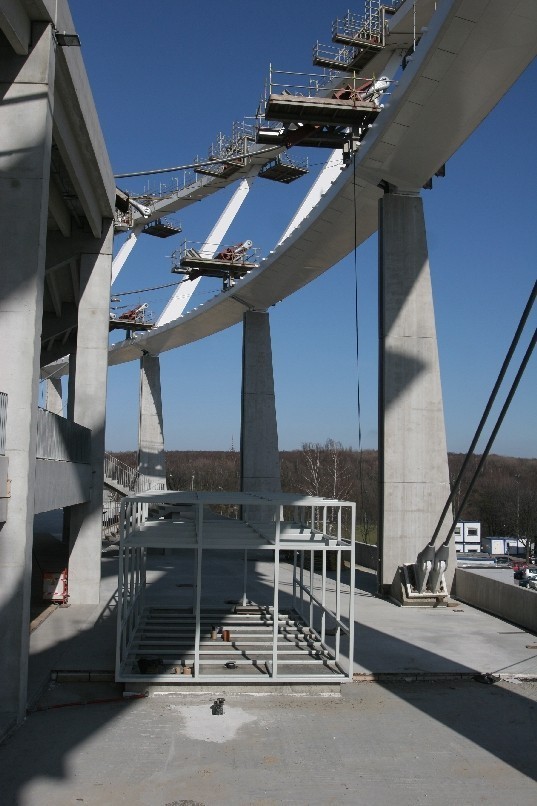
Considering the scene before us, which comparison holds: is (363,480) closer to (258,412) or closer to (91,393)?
(258,412)

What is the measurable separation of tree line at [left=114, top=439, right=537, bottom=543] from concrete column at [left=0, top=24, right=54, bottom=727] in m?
51.4

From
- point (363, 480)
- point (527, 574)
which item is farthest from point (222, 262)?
point (363, 480)

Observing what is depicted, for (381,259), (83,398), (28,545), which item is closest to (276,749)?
(28,545)

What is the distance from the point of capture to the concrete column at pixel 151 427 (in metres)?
40.0

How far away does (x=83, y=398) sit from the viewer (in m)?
16.6

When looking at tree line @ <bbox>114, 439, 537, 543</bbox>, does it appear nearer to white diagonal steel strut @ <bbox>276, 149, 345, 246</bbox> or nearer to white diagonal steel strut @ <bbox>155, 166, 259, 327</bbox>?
white diagonal steel strut @ <bbox>155, 166, 259, 327</bbox>

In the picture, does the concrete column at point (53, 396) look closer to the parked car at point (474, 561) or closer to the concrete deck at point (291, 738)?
the parked car at point (474, 561)

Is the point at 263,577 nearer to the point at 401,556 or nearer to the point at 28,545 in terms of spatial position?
the point at 401,556

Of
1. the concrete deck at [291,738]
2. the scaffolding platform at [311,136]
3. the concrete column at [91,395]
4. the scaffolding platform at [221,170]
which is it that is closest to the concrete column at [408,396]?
the scaffolding platform at [311,136]

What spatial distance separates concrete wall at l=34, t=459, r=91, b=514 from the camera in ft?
33.9

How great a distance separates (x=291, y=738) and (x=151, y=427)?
1298 inches

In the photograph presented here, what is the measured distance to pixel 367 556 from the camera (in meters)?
24.2

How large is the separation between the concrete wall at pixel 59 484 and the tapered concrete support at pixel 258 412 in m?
12.5

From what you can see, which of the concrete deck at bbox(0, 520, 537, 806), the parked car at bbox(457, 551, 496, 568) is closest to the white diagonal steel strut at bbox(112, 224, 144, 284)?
the parked car at bbox(457, 551, 496, 568)
